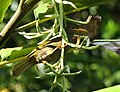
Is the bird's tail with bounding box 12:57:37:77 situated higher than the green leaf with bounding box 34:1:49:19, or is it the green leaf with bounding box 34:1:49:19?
the green leaf with bounding box 34:1:49:19

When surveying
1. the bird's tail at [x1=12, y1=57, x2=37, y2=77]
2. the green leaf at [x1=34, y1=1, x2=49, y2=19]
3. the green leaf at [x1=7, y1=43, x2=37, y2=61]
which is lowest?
the bird's tail at [x1=12, y1=57, x2=37, y2=77]

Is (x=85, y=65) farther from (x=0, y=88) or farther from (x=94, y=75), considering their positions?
(x=0, y=88)

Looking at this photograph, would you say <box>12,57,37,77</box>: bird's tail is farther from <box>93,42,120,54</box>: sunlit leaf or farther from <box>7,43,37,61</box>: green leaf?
<box>93,42,120,54</box>: sunlit leaf

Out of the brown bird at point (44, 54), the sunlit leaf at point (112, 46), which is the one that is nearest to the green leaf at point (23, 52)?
the brown bird at point (44, 54)

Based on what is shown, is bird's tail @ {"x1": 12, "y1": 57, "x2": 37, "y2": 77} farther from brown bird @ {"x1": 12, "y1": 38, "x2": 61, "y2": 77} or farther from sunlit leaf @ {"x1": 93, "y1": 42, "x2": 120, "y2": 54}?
sunlit leaf @ {"x1": 93, "y1": 42, "x2": 120, "y2": 54}

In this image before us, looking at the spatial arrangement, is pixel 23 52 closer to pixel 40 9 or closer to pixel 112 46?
pixel 40 9

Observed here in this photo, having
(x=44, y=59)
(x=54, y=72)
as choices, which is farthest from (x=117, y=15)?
(x=54, y=72)

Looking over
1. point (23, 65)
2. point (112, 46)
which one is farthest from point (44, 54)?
point (112, 46)

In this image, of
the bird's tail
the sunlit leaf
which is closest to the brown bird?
the bird's tail

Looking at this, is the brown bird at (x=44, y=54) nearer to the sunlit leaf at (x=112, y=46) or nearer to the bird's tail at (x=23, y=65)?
the bird's tail at (x=23, y=65)
